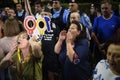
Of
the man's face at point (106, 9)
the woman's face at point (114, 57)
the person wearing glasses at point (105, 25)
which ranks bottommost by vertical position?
the person wearing glasses at point (105, 25)

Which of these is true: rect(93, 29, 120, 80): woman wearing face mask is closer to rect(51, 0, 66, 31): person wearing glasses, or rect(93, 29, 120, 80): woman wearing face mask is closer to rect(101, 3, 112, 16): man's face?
rect(101, 3, 112, 16): man's face

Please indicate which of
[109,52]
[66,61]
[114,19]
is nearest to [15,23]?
[66,61]

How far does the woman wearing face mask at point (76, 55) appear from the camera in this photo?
190 inches

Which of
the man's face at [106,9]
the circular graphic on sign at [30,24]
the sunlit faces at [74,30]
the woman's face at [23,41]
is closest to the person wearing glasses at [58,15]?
the man's face at [106,9]

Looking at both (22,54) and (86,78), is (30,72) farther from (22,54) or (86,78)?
(86,78)

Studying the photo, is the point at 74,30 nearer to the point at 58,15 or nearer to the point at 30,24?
the point at 30,24

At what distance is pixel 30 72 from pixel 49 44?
1687mm

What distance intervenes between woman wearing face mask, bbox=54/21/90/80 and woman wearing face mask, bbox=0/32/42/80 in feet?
1.32

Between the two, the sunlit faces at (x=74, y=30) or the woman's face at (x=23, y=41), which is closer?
the sunlit faces at (x=74, y=30)

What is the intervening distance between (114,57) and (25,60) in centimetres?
206

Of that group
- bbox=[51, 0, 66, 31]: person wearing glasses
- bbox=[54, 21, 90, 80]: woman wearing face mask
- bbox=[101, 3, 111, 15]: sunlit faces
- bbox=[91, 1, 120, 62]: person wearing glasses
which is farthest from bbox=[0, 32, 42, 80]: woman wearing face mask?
bbox=[51, 0, 66, 31]: person wearing glasses

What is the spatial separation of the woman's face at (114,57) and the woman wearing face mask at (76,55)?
4.82 ft

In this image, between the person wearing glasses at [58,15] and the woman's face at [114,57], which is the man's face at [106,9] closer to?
the person wearing glasses at [58,15]

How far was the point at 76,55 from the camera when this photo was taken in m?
4.80
